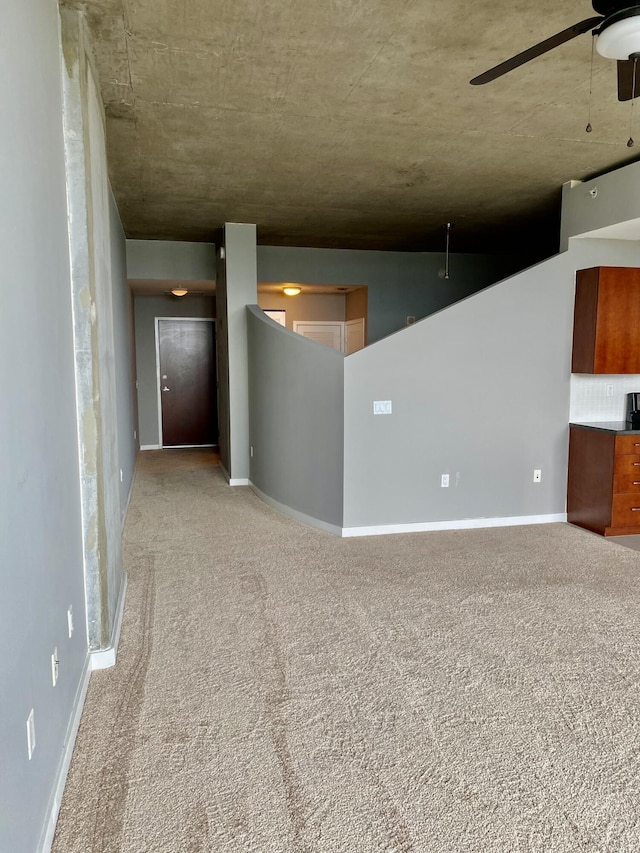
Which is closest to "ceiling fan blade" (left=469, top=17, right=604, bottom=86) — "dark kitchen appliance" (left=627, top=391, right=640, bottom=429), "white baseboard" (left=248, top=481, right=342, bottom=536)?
"white baseboard" (left=248, top=481, right=342, bottom=536)

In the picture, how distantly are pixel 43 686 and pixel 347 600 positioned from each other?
6.48 ft

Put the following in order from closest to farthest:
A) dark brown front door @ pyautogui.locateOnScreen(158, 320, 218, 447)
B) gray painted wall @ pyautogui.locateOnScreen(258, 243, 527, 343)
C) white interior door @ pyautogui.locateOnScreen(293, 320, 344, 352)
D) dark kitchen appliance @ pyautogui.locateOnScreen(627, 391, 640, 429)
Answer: dark kitchen appliance @ pyautogui.locateOnScreen(627, 391, 640, 429) < gray painted wall @ pyautogui.locateOnScreen(258, 243, 527, 343) < white interior door @ pyautogui.locateOnScreen(293, 320, 344, 352) < dark brown front door @ pyautogui.locateOnScreen(158, 320, 218, 447)

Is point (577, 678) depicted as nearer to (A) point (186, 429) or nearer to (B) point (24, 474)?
(B) point (24, 474)

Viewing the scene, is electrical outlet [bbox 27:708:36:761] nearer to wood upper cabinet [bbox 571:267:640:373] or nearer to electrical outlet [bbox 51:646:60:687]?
electrical outlet [bbox 51:646:60:687]

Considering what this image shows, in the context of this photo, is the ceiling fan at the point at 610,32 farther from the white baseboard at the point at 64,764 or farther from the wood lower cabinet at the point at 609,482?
the wood lower cabinet at the point at 609,482

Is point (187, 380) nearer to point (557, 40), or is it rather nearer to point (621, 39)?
point (557, 40)

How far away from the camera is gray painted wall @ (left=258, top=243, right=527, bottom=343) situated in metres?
7.55

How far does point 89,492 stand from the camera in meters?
2.54

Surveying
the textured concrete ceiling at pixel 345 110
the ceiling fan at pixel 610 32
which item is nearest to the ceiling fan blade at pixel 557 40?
the ceiling fan at pixel 610 32

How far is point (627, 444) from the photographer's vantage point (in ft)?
15.0

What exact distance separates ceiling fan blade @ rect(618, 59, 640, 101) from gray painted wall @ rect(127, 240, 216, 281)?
5.33m

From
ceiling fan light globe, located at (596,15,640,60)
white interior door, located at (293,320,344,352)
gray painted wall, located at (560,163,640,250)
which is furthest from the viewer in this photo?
white interior door, located at (293,320,344,352)

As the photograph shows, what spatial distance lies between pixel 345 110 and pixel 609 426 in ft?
10.6

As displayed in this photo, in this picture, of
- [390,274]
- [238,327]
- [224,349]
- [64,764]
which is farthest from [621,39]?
[390,274]
